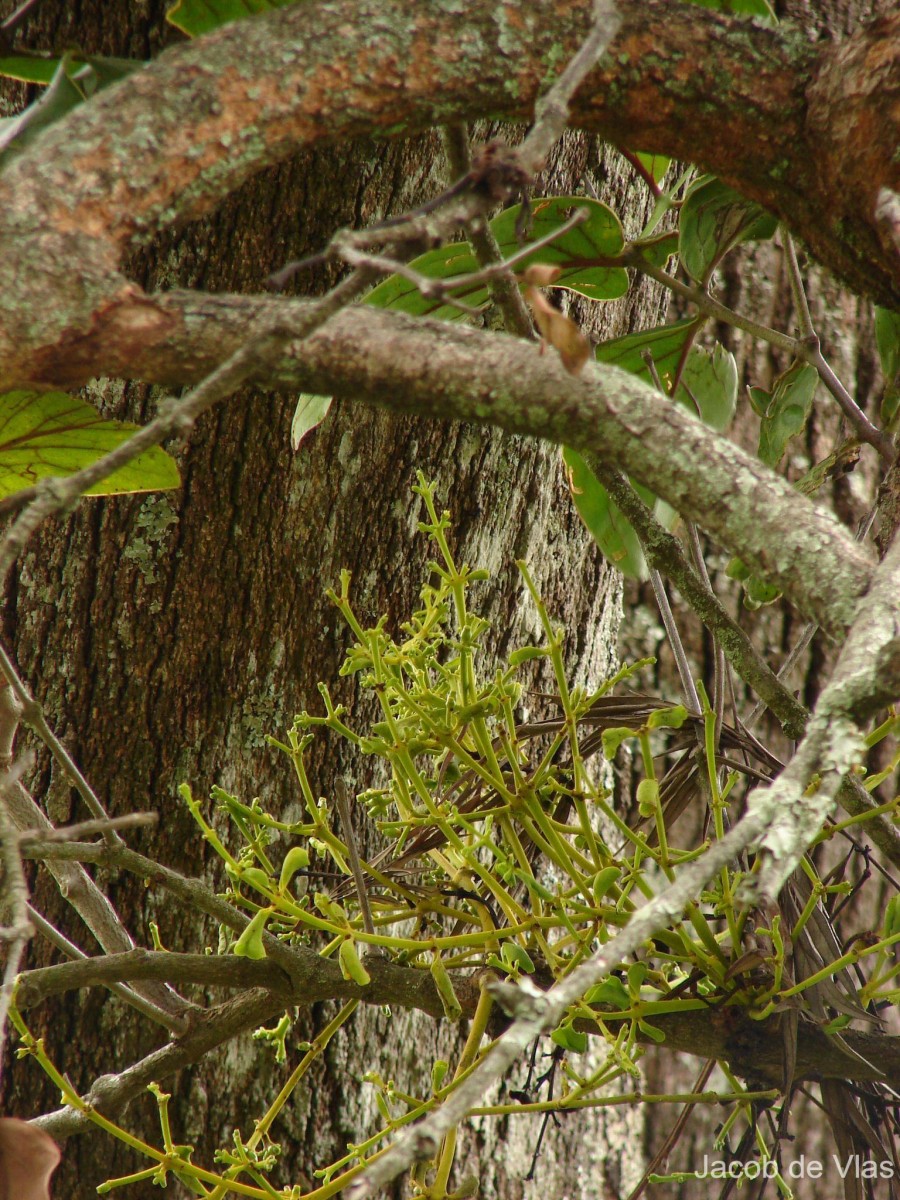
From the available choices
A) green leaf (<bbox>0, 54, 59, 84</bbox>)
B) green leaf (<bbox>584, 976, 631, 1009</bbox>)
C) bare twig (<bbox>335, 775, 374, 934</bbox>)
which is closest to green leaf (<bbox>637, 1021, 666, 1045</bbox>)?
green leaf (<bbox>584, 976, 631, 1009</bbox>)

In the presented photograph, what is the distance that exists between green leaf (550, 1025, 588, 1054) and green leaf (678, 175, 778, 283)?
459 millimetres

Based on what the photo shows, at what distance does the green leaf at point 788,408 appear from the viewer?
0.73m

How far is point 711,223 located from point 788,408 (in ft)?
0.61

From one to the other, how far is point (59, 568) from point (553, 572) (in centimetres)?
39

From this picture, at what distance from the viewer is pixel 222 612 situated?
2.29ft

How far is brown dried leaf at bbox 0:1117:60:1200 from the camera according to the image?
411 mm

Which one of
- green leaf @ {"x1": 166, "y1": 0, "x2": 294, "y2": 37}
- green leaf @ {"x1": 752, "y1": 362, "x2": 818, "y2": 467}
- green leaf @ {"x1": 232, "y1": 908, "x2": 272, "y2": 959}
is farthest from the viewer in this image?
green leaf @ {"x1": 752, "y1": 362, "x2": 818, "y2": 467}

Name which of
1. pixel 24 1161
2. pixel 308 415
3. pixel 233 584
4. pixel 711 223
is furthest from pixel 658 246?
pixel 24 1161

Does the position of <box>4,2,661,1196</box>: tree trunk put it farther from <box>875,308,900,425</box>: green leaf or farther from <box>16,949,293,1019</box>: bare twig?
<box>875,308,900,425</box>: green leaf

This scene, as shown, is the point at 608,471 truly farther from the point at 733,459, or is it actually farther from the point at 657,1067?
the point at 657,1067

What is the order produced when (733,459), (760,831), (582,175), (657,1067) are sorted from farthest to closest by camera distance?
(657,1067) < (582,175) < (733,459) < (760,831)

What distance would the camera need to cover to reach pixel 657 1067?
125 cm

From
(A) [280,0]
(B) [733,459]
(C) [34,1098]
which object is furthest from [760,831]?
(C) [34,1098]

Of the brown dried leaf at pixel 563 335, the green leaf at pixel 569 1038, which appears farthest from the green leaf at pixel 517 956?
the brown dried leaf at pixel 563 335
